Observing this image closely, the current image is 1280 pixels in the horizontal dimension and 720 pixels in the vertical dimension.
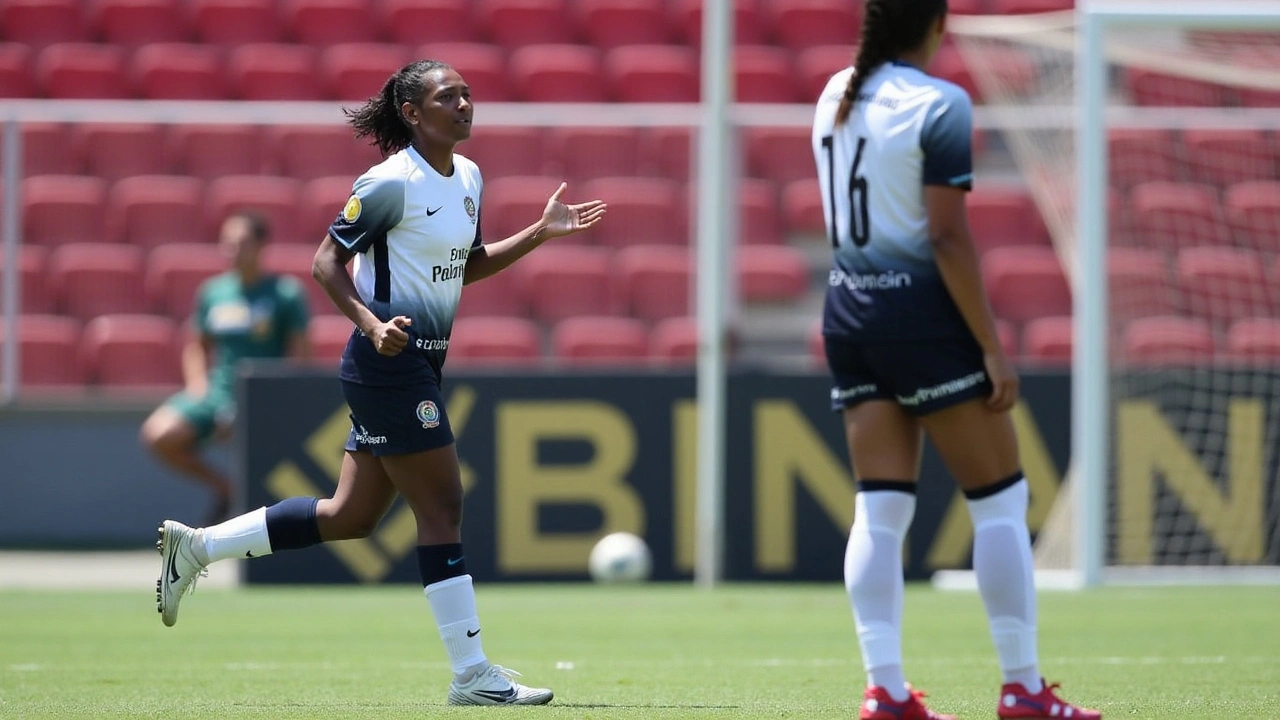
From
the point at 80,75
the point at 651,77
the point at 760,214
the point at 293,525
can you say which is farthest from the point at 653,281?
the point at 293,525

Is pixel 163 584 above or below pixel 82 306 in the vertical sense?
below

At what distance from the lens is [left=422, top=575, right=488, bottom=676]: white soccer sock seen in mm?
5562

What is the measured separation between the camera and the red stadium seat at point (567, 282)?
12828mm

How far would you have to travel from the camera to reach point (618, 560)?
1034 cm

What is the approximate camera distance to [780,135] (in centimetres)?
1307

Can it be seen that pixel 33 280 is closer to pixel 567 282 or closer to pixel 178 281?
pixel 178 281

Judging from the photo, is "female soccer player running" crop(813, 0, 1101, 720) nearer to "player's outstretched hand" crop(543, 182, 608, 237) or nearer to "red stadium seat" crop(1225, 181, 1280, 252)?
"player's outstretched hand" crop(543, 182, 608, 237)

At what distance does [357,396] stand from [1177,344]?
816 centimetres

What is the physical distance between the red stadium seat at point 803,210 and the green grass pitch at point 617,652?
3.82 meters

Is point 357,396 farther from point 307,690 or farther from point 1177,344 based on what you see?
point 1177,344

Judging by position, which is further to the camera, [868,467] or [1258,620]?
[1258,620]

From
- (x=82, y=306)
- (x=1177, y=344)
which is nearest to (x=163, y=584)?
(x=82, y=306)

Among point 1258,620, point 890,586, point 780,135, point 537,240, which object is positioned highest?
point 780,135

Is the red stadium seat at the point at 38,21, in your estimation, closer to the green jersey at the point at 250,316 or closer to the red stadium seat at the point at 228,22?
the red stadium seat at the point at 228,22
